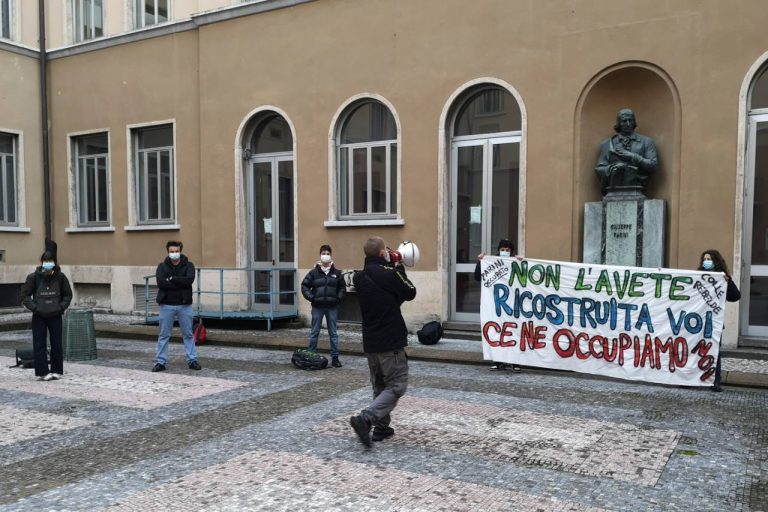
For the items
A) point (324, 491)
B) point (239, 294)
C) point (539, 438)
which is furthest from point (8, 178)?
point (539, 438)

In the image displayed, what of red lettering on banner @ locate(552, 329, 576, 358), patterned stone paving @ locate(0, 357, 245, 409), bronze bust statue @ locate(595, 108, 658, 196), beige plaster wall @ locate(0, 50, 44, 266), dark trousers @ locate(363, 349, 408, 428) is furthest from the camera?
beige plaster wall @ locate(0, 50, 44, 266)

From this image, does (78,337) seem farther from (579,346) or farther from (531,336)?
(579,346)

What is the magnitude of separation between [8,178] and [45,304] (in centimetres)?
1000

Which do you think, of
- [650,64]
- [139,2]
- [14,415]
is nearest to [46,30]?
[139,2]

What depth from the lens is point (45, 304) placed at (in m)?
8.73

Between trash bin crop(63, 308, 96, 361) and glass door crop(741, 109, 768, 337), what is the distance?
1029cm

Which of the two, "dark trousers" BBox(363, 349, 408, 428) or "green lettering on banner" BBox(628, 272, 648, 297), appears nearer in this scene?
"dark trousers" BBox(363, 349, 408, 428)

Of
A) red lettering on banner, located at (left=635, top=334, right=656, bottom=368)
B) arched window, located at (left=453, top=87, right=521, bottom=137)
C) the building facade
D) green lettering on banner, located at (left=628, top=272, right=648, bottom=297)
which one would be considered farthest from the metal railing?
red lettering on banner, located at (left=635, top=334, right=656, bottom=368)

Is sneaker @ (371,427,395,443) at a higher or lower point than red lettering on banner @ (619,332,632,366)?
lower

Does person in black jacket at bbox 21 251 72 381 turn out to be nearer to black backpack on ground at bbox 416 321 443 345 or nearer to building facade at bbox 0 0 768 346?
building facade at bbox 0 0 768 346

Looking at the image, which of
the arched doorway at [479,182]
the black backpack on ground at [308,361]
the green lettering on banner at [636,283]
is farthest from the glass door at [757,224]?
the black backpack on ground at [308,361]

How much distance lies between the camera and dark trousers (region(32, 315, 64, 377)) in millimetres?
8750

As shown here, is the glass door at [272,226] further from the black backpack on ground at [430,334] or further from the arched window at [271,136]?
the black backpack on ground at [430,334]

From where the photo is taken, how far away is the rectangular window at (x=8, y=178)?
55.0ft
